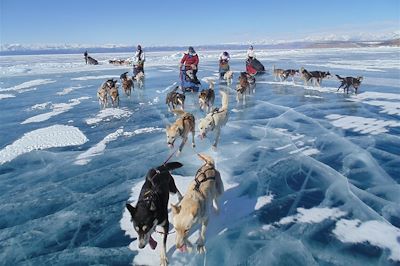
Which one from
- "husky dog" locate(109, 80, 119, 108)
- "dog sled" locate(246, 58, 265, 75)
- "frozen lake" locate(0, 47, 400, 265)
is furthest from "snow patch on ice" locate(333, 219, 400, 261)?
"dog sled" locate(246, 58, 265, 75)

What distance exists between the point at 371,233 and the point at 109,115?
24.7 ft

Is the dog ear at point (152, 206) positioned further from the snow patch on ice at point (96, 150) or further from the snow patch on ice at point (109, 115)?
the snow patch on ice at point (109, 115)

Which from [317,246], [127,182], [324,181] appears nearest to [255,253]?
[317,246]

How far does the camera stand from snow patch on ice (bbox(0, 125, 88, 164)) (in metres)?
6.65

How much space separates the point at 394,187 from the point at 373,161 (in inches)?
41.0

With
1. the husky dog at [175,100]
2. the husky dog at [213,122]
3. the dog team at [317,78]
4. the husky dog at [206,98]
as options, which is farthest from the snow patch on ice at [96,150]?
the dog team at [317,78]

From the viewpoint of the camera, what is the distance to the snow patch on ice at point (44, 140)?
6.65 metres

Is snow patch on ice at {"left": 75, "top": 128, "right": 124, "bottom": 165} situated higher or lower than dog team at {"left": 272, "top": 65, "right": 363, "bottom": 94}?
Result: lower

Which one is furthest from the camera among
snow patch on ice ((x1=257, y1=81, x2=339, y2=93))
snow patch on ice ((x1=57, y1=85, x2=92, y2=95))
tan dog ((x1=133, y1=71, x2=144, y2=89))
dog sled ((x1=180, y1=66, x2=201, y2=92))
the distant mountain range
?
the distant mountain range

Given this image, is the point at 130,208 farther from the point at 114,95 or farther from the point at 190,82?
the point at 190,82

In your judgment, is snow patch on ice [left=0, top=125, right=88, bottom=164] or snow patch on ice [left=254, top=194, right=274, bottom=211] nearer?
snow patch on ice [left=254, top=194, right=274, bottom=211]

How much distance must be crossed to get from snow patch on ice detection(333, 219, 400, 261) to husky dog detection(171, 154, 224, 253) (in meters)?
1.38

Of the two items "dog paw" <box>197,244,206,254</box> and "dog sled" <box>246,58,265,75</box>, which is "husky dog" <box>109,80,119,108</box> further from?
"dog sled" <box>246,58,265,75</box>

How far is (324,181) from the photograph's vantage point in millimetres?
5020
